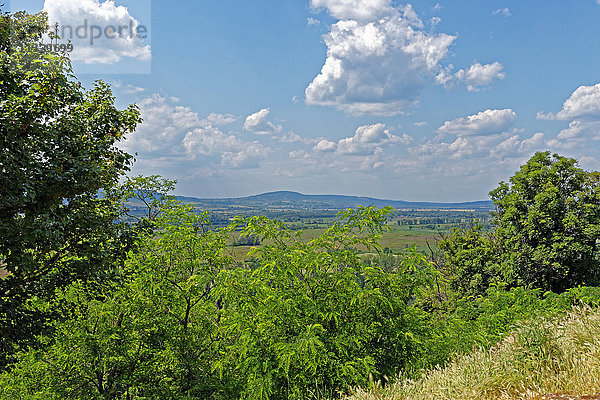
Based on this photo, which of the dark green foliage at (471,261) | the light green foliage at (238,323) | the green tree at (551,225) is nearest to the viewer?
the light green foliage at (238,323)

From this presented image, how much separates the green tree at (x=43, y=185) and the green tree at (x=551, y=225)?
81.2ft

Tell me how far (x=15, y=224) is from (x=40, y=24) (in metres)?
5.37

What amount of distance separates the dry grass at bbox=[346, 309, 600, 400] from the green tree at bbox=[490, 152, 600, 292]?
71.5 feet

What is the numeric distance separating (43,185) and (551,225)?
2729cm

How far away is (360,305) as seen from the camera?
324 inches

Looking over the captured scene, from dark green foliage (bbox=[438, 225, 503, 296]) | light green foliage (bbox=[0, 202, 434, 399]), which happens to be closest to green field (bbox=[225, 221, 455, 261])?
light green foliage (bbox=[0, 202, 434, 399])

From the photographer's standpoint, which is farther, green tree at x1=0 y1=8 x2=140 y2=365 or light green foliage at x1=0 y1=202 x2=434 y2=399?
light green foliage at x1=0 y1=202 x2=434 y2=399

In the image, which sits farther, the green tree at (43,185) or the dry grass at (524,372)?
the green tree at (43,185)

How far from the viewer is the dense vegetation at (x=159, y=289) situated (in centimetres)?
702

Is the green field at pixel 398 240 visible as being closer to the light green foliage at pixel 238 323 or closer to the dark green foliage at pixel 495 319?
the light green foliage at pixel 238 323

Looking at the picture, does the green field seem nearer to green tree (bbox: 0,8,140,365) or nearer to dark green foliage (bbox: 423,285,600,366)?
dark green foliage (bbox: 423,285,600,366)

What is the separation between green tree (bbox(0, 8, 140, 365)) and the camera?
6.53 m

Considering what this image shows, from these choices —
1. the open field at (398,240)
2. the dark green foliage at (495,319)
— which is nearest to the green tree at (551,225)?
the open field at (398,240)

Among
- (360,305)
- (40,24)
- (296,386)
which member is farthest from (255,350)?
(40,24)
